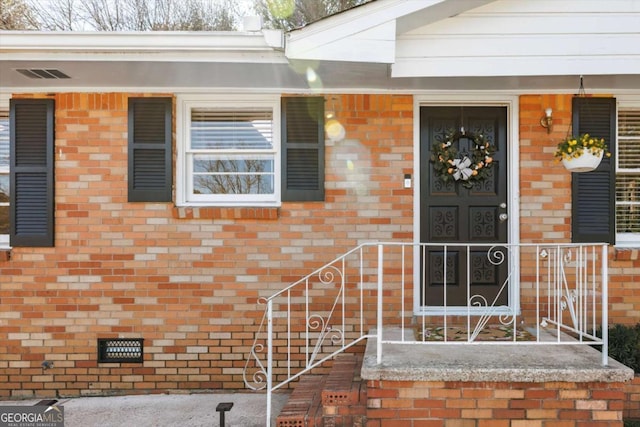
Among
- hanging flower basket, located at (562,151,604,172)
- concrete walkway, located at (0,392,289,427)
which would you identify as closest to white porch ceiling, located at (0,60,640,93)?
hanging flower basket, located at (562,151,604,172)

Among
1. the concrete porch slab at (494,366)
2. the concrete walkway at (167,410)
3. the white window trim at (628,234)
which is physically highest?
the white window trim at (628,234)

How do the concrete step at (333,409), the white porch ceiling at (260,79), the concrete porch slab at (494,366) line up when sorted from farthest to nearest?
Result: the white porch ceiling at (260,79), the concrete step at (333,409), the concrete porch slab at (494,366)

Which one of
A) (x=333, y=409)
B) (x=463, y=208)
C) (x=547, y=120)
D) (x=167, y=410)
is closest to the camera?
(x=333, y=409)

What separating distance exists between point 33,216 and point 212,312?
1.87 meters

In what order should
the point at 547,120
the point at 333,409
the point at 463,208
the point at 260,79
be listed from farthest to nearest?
1. the point at 463,208
2. the point at 547,120
3. the point at 260,79
4. the point at 333,409

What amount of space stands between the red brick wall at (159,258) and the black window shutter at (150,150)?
99 millimetres

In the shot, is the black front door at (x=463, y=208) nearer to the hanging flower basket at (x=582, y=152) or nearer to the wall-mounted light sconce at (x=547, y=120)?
the wall-mounted light sconce at (x=547, y=120)

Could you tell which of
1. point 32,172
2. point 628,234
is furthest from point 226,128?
point 628,234

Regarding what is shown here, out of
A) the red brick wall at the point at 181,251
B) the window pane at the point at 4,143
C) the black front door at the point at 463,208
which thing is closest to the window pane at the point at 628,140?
the red brick wall at the point at 181,251

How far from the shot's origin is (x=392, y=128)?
4.40 m

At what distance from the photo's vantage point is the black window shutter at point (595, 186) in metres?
4.36

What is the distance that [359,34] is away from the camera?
11.8ft

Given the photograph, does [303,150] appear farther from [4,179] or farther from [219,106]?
[4,179]
